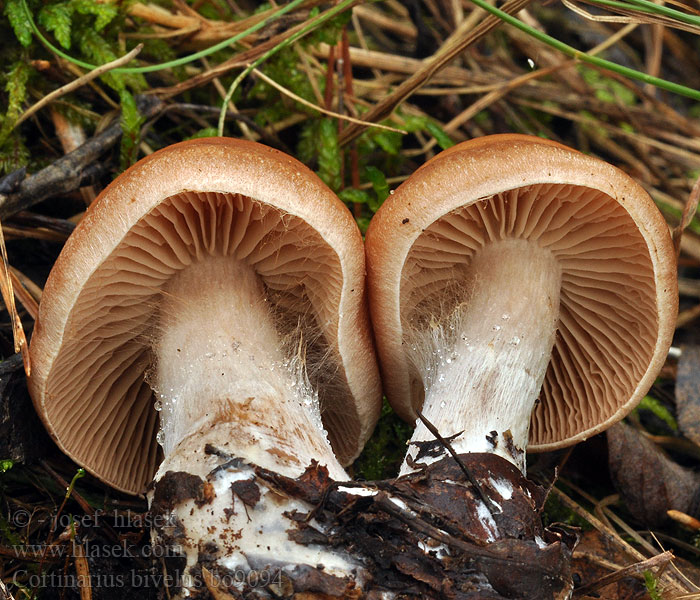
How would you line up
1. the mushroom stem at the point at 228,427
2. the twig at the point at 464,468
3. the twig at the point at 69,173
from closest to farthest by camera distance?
1. the mushroom stem at the point at 228,427
2. the twig at the point at 464,468
3. the twig at the point at 69,173

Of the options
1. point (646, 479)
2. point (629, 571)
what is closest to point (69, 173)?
point (629, 571)

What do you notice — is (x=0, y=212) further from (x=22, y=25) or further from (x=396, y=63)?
(x=396, y=63)

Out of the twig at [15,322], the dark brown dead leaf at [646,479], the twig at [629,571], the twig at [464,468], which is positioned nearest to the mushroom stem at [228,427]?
the twig at [464,468]

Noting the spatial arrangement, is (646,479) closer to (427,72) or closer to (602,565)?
(602,565)

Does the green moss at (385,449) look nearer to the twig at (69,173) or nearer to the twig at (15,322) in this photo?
the twig at (15,322)

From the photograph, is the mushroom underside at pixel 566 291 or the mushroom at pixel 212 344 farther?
the mushroom underside at pixel 566 291

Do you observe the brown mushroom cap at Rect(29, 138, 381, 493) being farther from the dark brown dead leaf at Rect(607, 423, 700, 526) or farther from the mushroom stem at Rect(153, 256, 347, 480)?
the dark brown dead leaf at Rect(607, 423, 700, 526)

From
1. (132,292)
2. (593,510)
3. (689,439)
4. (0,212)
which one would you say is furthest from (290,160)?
(689,439)
